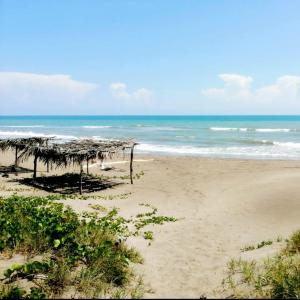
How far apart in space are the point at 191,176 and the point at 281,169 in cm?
610

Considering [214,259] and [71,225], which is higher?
[71,225]

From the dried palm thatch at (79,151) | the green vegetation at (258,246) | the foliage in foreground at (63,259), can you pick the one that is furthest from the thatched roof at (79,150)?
the green vegetation at (258,246)

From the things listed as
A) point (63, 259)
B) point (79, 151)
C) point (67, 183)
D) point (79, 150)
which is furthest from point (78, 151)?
point (63, 259)

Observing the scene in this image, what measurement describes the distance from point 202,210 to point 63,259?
29.3 feet

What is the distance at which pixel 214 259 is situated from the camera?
8961 mm

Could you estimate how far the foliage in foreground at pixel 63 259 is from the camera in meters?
6.21

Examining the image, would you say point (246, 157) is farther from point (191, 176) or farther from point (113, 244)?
point (113, 244)

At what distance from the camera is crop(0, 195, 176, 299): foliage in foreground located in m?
6.21

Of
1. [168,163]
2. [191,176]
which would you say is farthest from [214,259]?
[168,163]

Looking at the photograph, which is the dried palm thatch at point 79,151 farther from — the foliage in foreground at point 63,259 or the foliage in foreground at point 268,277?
the foliage in foreground at point 268,277

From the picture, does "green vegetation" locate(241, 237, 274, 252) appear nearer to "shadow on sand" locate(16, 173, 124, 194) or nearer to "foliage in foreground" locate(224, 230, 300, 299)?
"foliage in foreground" locate(224, 230, 300, 299)

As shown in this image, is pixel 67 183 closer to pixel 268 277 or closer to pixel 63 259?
pixel 63 259

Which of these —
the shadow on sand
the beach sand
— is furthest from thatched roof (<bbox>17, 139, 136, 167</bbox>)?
the beach sand

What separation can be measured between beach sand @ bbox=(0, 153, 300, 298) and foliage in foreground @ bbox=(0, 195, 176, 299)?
1.85 ft
